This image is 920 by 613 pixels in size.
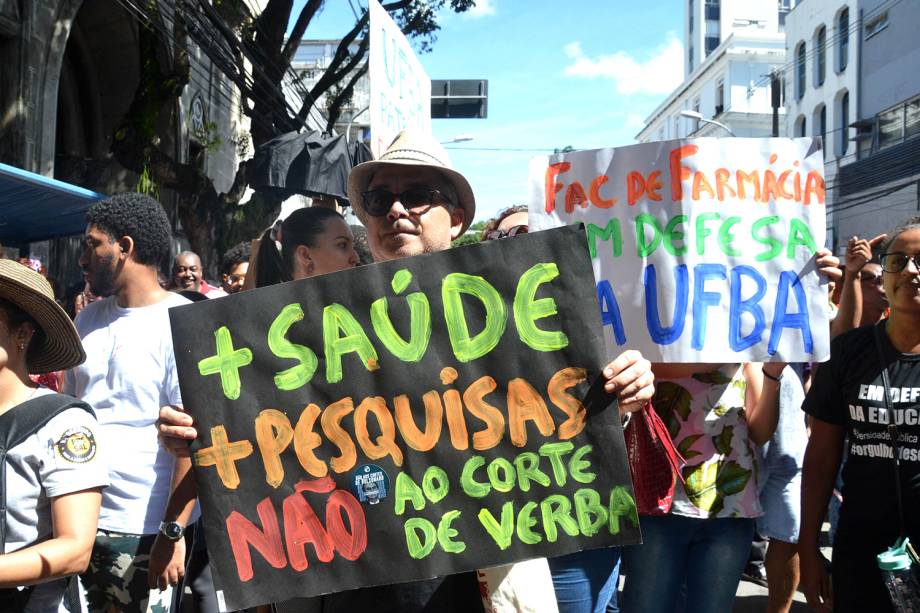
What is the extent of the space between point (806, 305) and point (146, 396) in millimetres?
2139

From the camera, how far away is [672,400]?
2.66 meters

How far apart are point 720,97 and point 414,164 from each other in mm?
63252

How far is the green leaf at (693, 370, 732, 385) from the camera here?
269 cm

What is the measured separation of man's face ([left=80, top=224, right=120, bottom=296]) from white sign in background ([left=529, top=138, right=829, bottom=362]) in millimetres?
1576

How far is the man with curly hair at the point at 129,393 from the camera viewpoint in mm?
2834

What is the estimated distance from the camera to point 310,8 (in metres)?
12.7

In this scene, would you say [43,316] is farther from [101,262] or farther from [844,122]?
[844,122]

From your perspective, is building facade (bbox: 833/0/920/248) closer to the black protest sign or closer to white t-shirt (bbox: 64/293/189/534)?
white t-shirt (bbox: 64/293/189/534)

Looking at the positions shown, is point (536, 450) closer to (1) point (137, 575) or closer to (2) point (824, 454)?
(2) point (824, 454)

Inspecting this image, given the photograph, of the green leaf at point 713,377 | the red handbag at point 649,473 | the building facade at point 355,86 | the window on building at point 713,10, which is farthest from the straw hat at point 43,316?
the window on building at point 713,10

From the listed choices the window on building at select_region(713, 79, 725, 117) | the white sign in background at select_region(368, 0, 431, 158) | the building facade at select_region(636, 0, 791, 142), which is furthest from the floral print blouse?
the window on building at select_region(713, 79, 725, 117)

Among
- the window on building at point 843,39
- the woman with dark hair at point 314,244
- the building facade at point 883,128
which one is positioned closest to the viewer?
the woman with dark hair at point 314,244

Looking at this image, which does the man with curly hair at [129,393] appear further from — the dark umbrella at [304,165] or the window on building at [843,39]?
the window on building at [843,39]

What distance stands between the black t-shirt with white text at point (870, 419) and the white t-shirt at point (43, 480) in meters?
2.13
